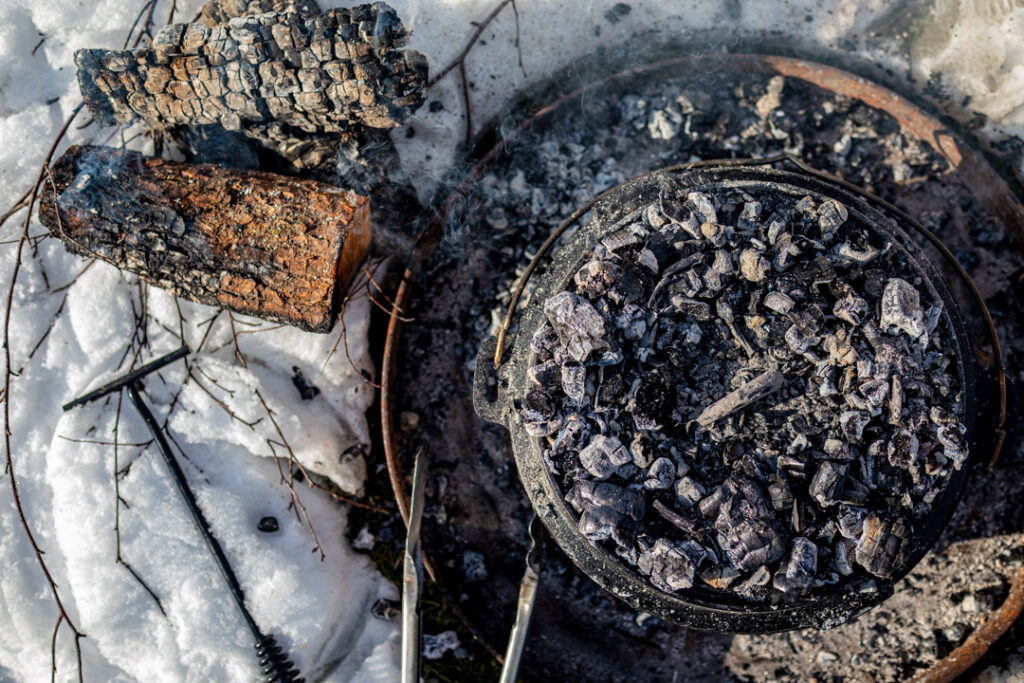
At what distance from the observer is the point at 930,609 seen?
6.82ft

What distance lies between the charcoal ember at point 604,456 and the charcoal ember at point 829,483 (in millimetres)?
411

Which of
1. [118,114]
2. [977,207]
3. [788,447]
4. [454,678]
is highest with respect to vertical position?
[118,114]

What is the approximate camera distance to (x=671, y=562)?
58.2 inches

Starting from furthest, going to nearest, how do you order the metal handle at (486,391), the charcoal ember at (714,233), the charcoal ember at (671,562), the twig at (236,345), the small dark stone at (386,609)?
the small dark stone at (386,609) → the twig at (236,345) → the metal handle at (486,391) → the charcoal ember at (714,233) → the charcoal ember at (671,562)

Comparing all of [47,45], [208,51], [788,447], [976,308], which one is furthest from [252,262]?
[976,308]

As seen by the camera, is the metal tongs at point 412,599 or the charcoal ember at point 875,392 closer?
the charcoal ember at point 875,392

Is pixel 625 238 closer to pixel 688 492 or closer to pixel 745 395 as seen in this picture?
pixel 745 395

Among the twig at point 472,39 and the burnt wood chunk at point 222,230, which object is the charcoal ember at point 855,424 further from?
the twig at point 472,39

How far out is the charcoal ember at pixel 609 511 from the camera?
1.49 metres

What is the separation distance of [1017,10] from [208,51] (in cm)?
247

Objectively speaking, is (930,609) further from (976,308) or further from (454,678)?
(454,678)

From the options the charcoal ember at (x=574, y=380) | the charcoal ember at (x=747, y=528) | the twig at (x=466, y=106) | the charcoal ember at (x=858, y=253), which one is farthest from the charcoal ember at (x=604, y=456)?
the twig at (x=466, y=106)

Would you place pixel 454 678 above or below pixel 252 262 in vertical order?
below

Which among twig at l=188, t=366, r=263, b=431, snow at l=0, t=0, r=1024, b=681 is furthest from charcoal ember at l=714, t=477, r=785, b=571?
twig at l=188, t=366, r=263, b=431
